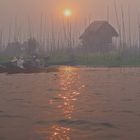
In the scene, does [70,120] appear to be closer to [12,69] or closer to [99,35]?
[12,69]

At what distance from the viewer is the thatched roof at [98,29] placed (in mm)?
54750

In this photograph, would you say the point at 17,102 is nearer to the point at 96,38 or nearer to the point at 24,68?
the point at 24,68

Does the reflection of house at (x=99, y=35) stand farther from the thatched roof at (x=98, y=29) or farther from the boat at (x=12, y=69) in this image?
the boat at (x=12, y=69)

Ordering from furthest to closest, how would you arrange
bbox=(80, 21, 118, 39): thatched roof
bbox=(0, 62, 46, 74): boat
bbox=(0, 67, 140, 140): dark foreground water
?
1. bbox=(80, 21, 118, 39): thatched roof
2. bbox=(0, 62, 46, 74): boat
3. bbox=(0, 67, 140, 140): dark foreground water

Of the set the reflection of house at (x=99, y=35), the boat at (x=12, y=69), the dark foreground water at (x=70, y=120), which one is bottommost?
the dark foreground water at (x=70, y=120)

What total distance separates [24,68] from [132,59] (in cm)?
2228

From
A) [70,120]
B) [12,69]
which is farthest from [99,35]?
[70,120]

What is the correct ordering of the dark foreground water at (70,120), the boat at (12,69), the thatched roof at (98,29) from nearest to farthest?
the dark foreground water at (70,120) < the boat at (12,69) < the thatched roof at (98,29)

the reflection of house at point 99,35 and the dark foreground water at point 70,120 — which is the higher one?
the reflection of house at point 99,35

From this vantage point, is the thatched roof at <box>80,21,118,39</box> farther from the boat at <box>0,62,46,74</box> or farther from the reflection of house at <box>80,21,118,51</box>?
the boat at <box>0,62,46,74</box>

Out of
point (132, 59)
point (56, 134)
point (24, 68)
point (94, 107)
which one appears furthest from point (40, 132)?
point (132, 59)

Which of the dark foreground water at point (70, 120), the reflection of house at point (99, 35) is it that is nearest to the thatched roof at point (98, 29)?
the reflection of house at point (99, 35)

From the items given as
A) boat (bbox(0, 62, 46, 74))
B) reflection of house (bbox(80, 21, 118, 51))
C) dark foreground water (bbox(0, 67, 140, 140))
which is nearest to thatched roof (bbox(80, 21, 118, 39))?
reflection of house (bbox(80, 21, 118, 51))

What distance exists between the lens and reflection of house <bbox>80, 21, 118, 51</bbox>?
5481 centimetres
